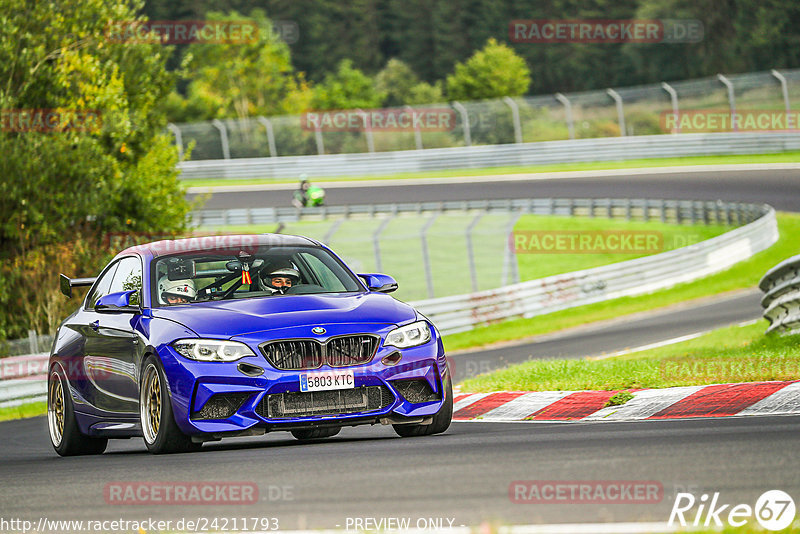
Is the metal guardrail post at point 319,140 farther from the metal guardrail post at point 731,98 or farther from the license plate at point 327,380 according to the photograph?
the license plate at point 327,380

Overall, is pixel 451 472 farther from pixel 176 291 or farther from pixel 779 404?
pixel 176 291

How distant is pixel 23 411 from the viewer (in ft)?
55.1

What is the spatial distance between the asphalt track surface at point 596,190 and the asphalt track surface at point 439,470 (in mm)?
30353

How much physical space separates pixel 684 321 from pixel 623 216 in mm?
15950

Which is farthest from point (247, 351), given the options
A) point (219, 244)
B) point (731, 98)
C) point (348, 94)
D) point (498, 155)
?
point (348, 94)

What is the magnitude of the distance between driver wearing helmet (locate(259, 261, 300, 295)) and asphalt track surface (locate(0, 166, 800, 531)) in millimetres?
1149

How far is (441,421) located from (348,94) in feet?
245

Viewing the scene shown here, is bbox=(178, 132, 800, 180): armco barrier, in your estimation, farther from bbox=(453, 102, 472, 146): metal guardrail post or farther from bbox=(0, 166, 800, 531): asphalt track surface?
bbox=(0, 166, 800, 531): asphalt track surface

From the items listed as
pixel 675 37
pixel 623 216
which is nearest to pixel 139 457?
pixel 623 216

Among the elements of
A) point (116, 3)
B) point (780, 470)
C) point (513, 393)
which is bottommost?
point (513, 393)

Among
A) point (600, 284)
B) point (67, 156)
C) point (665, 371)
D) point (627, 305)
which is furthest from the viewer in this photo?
point (600, 284)

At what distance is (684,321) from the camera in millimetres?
22750

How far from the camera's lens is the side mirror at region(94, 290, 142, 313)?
8945 millimetres

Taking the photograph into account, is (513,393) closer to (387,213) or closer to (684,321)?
(684,321)
